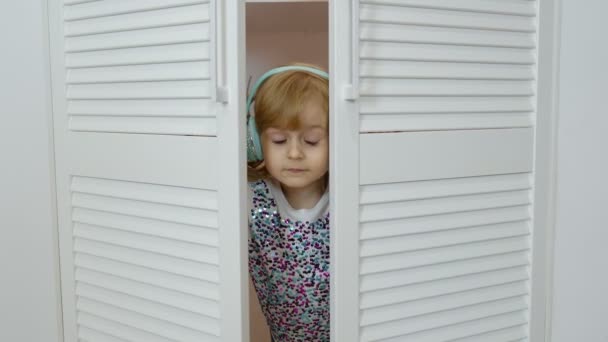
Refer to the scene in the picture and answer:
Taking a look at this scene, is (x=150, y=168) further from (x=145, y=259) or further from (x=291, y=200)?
(x=291, y=200)

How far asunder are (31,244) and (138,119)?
0.45 m

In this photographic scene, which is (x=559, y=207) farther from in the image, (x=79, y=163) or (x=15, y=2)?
(x=15, y=2)

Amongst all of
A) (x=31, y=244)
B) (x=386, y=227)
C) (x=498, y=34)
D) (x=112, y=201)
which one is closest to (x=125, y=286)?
(x=112, y=201)

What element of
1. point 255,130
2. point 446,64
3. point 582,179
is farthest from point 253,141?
point 582,179

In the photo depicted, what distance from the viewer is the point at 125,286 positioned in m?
1.36

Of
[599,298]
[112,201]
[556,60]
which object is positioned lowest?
[599,298]

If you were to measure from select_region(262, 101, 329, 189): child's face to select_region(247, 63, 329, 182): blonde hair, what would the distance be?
14 mm

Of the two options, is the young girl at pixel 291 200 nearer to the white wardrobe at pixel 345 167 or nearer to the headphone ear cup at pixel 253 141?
the headphone ear cup at pixel 253 141

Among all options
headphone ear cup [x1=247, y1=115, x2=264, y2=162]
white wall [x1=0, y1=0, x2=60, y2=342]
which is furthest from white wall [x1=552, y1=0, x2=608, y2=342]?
white wall [x1=0, y1=0, x2=60, y2=342]

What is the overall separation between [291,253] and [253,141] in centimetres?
28

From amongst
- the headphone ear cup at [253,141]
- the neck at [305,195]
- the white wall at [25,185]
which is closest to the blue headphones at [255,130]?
the headphone ear cup at [253,141]

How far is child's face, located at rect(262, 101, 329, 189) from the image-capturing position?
4.54 feet

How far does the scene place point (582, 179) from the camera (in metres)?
1.35

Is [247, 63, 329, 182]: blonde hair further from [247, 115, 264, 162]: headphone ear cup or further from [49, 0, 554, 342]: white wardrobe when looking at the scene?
[49, 0, 554, 342]: white wardrobe
